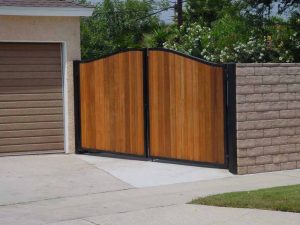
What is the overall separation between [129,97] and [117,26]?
20885mm

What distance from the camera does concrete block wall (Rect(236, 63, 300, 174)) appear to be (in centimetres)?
1216

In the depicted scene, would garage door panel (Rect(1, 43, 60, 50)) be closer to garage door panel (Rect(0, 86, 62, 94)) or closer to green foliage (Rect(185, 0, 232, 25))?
garage door panel (Rect(0, 86, 62, 94))

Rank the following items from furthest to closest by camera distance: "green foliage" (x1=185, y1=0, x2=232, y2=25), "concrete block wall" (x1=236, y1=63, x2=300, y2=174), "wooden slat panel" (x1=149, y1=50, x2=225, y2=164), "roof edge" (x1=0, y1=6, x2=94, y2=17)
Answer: "green foliage" (x1=185, y1=0, x2=232, y2=25) < "roof edge" (x1=0, y1=6, x2=94, y2=17) < "wooden slat panel" (x1=149, y1=50, x2=225, y2=164) < "concrete block wall" (x1=236, y1=63, x2=300, y2=174)

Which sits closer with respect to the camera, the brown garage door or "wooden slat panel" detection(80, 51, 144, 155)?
"wooden slat panel" detection(80, 51, 144, 155)

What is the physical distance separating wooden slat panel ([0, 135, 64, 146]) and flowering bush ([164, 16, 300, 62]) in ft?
17.2

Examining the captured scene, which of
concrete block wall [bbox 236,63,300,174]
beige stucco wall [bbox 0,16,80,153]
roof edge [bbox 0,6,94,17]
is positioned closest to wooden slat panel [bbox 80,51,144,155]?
beige stucco wall [bbox 0,16,80,153]

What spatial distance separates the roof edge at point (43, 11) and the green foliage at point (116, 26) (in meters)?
14.8

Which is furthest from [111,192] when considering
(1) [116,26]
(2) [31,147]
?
(1) [116,26]

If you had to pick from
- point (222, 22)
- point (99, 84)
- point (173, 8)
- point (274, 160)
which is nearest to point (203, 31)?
point (222, 22)

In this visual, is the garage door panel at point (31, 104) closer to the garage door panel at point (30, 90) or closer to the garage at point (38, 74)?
the garage at point (38, 74)

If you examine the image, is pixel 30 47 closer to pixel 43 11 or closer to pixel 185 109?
pixel 43 11

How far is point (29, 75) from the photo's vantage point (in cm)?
1458

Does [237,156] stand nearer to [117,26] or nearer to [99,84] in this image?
[99,84]

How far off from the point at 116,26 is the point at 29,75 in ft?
65.3
